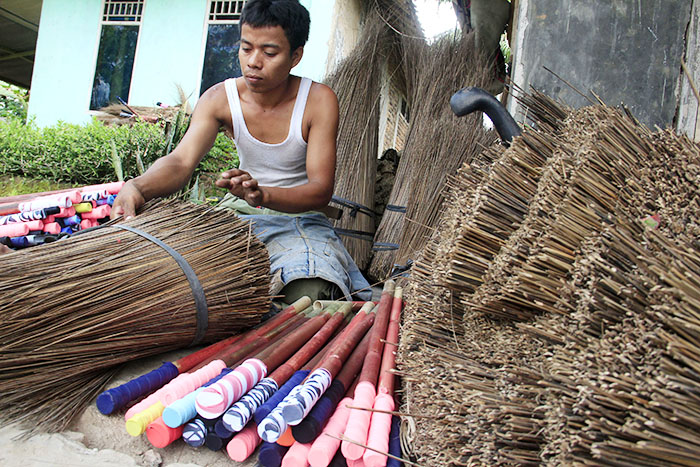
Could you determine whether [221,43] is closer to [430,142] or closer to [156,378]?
[430,142]

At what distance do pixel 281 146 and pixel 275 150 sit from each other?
0.05 metres

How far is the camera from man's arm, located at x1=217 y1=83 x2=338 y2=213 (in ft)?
8.50

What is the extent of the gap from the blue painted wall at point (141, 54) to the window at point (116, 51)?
12 centimetres

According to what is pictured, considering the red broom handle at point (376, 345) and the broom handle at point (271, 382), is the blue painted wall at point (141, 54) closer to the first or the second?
the red broom handle at point (376, 345)

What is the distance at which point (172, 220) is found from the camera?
2076 mm

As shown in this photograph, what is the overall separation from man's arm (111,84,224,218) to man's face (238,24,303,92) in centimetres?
35

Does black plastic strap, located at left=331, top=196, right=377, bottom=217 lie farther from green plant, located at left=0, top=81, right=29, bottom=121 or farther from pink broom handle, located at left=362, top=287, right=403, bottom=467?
green plant, located at left=0, top=81, right=29, bottom=121

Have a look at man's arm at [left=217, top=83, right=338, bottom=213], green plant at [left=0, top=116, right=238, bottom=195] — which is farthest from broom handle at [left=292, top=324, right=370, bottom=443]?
green plant at [left=0, top=116, right=238, bottom=195]

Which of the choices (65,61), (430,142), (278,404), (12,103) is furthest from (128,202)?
(12,103)

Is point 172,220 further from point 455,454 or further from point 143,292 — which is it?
point 455,454

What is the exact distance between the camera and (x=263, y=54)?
9.11ft

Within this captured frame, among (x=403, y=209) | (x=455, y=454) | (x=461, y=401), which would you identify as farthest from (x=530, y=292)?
(x=403, y=209)

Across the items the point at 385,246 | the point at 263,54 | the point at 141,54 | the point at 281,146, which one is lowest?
the point at 385,246

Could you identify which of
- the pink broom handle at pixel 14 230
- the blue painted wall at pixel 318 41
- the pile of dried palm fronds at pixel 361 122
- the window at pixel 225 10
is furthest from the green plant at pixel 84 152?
the pink broom handle at pixel 14 230
